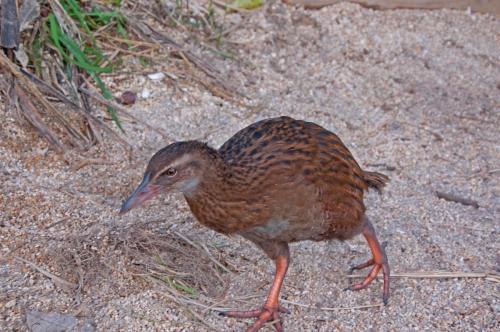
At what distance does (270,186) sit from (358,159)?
74.3 inches

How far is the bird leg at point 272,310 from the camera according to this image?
13.7 ft

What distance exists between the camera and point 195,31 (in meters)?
6.50

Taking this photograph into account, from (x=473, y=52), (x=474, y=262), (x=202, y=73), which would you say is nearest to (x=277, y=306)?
(x=474, y=262)

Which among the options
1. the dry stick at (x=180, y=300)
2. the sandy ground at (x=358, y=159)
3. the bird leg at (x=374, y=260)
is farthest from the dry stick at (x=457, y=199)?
the dry stick at (x=180, y=300)

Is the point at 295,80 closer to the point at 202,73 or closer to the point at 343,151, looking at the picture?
the point at 202,73

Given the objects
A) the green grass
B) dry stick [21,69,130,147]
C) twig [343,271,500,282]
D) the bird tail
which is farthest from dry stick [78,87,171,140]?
twig [343,271,500,282]

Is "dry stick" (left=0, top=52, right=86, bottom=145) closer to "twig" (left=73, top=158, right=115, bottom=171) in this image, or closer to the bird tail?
"twig" (left=73, top=158, right=115, bottom=171)

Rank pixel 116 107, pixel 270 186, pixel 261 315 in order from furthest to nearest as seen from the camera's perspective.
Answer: pixel 116 107 → pixel 261 315 → pixel 270 186

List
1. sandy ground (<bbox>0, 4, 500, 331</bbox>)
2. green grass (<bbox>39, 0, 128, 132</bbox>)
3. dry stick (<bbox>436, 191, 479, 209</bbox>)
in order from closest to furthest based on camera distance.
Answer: sandy ground (<bbox>0, 4, 500, 331</bbox>), dry stick (<bbox>436, 191, 479, 209</bbox>), green grass (<bbox>39, 0, 128, 132</bbox>)

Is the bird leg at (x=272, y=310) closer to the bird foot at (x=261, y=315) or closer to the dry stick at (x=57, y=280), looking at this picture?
the bird foot at (x=261, y=315)

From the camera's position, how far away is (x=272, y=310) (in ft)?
13.8

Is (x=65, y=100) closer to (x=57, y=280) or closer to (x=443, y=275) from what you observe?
(x=57, y=280)

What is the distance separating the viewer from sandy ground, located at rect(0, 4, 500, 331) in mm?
4293

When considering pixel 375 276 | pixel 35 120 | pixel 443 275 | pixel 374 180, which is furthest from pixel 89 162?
pixel 443 275
